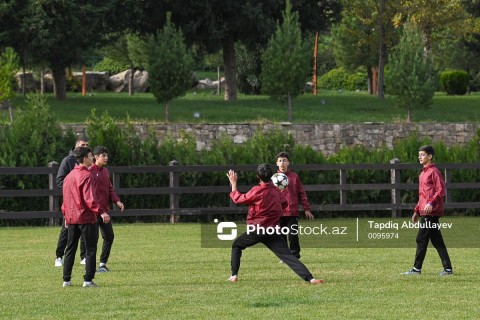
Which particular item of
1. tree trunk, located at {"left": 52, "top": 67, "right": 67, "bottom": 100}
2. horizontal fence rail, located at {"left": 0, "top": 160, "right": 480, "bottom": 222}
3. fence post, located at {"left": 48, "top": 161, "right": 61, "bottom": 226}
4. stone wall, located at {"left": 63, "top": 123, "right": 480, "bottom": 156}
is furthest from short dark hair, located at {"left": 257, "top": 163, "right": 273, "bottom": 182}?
tree trunk, located at {"left": 52, "top": 67, "right": 67, "bottom": 100}

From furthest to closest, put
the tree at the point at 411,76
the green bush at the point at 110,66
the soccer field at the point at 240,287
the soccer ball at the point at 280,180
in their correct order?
the green bush at the point at 110,66 → the tree at the point at 411,76 → the soccer ball at the point at 280,180 → the soccer field at the point at 240,287

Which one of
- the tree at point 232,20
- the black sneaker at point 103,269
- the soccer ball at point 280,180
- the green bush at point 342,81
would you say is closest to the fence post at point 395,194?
the soccer ball at point 280,180

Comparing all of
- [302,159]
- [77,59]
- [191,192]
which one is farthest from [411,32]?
[191,192]

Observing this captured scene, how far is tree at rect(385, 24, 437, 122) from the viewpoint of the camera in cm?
4691

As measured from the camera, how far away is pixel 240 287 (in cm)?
1351

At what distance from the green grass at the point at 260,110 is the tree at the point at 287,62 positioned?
1.35m

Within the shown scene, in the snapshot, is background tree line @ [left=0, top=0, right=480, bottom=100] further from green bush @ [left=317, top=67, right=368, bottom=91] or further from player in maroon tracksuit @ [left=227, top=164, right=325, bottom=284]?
player in maroon tracksuit @ [left=227, top=164, right=325, bottom=284]

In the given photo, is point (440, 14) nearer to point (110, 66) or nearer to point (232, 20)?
point (232, 20)

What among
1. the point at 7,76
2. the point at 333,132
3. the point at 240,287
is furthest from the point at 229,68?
the point at 240,287

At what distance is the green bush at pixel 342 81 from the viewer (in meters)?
77.9

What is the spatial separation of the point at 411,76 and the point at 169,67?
10.0 m

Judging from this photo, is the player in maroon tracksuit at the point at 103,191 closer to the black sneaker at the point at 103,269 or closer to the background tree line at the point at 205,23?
the black sneaker at the point at 103,269

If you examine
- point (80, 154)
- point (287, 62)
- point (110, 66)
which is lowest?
point (80, 154)

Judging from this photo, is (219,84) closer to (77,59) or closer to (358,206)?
(77,59)
